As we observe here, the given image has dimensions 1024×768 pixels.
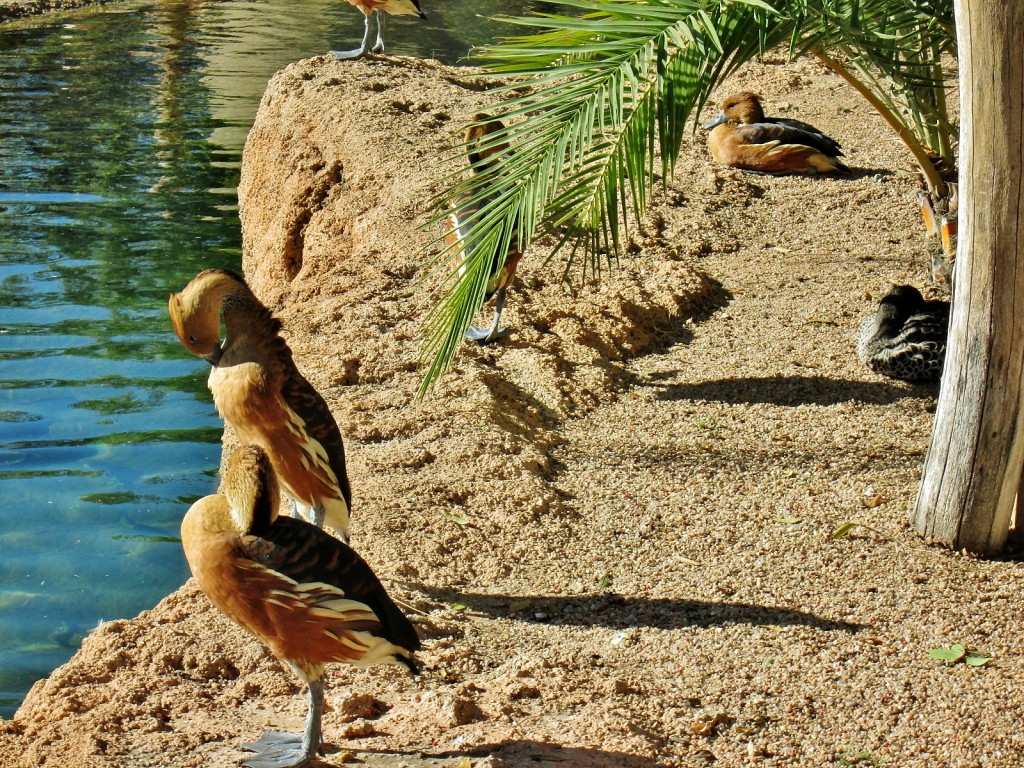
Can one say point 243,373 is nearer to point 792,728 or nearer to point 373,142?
point 792,728

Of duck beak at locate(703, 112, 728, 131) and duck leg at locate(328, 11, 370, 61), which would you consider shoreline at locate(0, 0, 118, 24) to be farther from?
duck beak at locate(703, 112, 728, 131)

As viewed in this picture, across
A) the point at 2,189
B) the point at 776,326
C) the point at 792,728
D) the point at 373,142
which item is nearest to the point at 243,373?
the point at 792,728

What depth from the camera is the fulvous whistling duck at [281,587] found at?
146 inches

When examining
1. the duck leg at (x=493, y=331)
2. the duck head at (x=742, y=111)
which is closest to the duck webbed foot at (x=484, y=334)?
the duck leg at (x=493, y=331)

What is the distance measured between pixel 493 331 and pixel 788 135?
4420mm

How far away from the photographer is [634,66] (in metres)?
4.82

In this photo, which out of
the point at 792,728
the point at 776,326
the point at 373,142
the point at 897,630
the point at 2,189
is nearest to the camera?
the point at 792,728

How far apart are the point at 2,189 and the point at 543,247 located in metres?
7.16

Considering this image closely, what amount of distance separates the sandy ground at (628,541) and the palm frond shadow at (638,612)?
0.5 inches

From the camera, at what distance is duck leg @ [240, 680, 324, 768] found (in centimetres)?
366

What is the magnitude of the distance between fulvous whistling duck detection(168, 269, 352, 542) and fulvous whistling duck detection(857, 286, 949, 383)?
352 cm

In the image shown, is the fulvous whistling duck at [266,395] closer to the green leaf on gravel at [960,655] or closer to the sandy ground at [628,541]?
the sandy ground at [628,541]

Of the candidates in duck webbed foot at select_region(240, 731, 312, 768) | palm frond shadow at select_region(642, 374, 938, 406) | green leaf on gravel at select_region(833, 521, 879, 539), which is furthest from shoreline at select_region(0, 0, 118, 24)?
duck webbed foot at select_region(240, 731, 312, 768)

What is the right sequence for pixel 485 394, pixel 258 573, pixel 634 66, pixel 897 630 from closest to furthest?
pixel 258 573 → pixel 897 630 → pixel 634 66 → pixel 485 394
